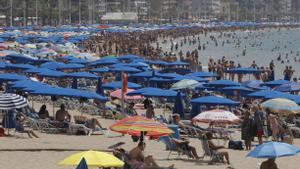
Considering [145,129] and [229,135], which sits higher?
[145,129]

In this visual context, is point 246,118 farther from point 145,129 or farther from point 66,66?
point 66,66

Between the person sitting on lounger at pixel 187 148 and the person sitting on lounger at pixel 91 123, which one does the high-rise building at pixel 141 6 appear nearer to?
the person sitting on lounger at pixel 91 123

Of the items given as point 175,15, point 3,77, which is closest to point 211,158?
point 3,77

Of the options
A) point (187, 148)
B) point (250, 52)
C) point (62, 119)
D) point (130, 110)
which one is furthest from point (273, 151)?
point (250, 52)

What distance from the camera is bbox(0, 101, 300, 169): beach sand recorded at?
38.2 ft

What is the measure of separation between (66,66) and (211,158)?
14.9 m

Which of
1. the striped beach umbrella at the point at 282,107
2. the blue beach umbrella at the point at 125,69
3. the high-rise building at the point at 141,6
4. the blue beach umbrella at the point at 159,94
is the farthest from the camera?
the high-rise building at the point at 141,6

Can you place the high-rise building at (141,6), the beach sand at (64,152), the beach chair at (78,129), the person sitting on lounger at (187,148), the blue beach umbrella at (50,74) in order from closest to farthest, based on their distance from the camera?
the beach sand at (64,152)
the person sitting on lounger at (187,148)
the beach chair at (78,129)
the blue beach umbrella at (50,74)
the high-rise building at (141,6)

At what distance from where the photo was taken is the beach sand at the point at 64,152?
1165 centimetres

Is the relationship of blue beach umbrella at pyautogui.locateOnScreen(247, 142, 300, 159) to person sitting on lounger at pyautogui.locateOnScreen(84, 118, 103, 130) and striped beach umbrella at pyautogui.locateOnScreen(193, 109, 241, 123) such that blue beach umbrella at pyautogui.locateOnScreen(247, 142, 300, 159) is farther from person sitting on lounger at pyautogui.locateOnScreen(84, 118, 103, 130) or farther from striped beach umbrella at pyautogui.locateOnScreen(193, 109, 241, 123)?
person sitting on lounger at pyautogui.locateOnScreen(84, 118, 103, 130)

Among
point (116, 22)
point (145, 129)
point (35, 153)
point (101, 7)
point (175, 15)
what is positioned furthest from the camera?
point (175, 15)

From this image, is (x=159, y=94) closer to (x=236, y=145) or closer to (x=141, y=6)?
(x=236, y=145)

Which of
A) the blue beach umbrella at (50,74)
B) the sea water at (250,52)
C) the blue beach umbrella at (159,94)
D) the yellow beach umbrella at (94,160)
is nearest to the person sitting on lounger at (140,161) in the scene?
the yellow beach umbrella at (94,160)

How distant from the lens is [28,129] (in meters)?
15.4
